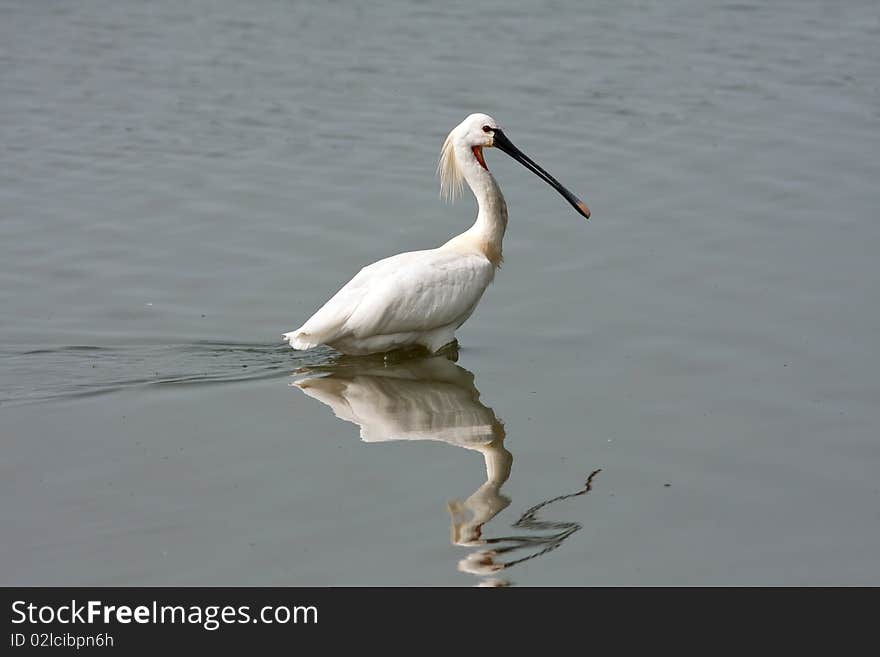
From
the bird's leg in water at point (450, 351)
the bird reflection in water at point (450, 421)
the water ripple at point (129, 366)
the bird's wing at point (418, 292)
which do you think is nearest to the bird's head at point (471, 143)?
the bird's wing at point (418, 292)

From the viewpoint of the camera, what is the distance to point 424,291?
30.8 feet

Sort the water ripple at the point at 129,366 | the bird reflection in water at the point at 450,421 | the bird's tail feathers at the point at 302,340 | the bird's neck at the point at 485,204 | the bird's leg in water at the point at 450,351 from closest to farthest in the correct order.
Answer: the bird reflection in water at the point at 450,421 → the water ripple at the point at 129,366 → the bird's tail feathers at the point at 302,340 → the bird's leg in water at the point at 450,351 → the bird's neck at the point at 485,204

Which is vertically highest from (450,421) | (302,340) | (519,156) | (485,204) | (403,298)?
(519,156)

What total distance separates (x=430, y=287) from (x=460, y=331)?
0.85m

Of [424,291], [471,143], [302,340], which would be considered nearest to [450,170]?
[471,143]

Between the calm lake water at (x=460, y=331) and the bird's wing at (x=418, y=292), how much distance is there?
0.36 meters

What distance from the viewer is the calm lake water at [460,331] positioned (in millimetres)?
6938

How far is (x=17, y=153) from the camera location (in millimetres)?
13578

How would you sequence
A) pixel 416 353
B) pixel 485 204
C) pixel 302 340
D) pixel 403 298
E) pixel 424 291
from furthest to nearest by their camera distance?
pixel 485 204 → pixel 416 353 → pixel 424 291 → pixel 403 298 → pixel 302 340

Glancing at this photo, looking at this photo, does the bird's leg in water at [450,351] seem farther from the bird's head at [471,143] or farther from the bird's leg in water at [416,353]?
the bird's head at [471,143]

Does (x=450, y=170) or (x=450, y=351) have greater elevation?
(x=450, y=170)

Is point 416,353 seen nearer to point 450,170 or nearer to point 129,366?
point 450,170
